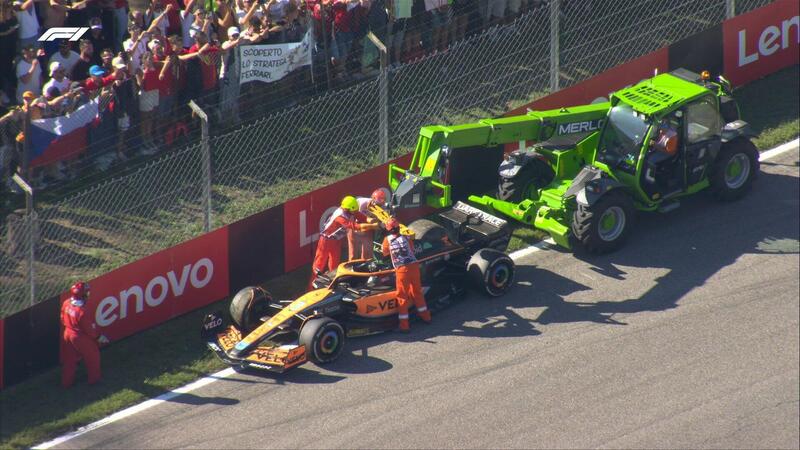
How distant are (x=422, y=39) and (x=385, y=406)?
279 inches

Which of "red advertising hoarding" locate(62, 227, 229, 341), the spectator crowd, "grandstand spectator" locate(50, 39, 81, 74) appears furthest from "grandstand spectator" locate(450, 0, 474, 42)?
"grandstand spectator" locate(50, 39, 81, 74)

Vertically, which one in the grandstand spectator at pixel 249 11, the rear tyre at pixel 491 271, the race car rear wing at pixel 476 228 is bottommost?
the rear tyre at pixel 491 271

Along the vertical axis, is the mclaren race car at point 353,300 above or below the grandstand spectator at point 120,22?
below

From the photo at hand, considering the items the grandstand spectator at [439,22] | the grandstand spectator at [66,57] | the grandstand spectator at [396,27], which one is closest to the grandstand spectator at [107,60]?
the grandstand spectator at [66,57]

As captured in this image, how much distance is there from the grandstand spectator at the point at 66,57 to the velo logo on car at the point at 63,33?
116 millimetres

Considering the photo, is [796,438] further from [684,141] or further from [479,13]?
[479,13]

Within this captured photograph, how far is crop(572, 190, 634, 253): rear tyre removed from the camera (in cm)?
1688

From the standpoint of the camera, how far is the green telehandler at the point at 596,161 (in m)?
16.9

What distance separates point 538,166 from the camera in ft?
59.2

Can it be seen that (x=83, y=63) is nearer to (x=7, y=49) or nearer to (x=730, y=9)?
(x=7, y=49)

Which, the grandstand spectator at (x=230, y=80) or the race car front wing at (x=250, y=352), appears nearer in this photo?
the race car front wing at (x=250, y=352)

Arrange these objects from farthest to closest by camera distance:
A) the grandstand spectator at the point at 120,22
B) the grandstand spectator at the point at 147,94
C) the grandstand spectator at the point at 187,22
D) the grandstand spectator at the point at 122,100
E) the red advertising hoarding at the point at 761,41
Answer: the red advertising hoarding at the point at 761,41, the grandstand spectator at the point at 187,22, the grandstand spectator at the point at 120,22, the grandstand spectator at the point at 147,94, the grandstand spectator at the point at 122,100

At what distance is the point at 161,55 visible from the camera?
18.3 meters

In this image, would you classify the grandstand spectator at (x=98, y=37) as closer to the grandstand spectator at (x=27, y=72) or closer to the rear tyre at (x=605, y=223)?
the grandstand spectator at (x=27, y=72)
